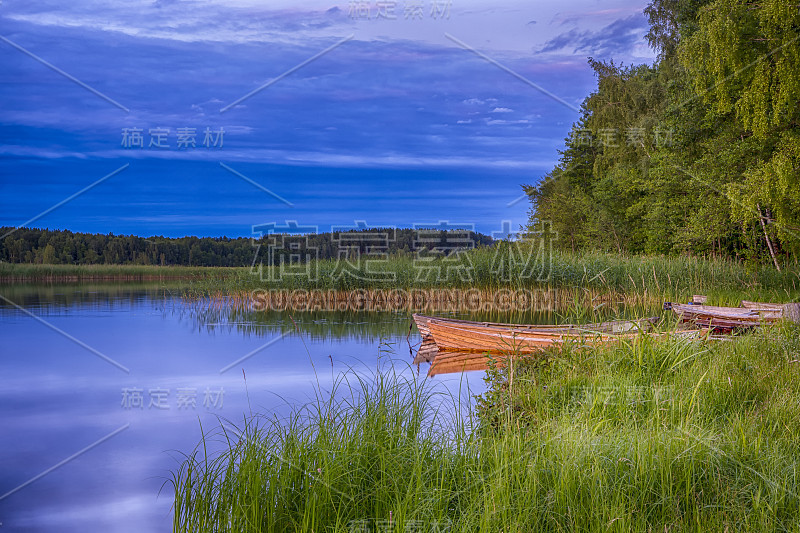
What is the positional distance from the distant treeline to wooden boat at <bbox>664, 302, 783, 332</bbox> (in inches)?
422

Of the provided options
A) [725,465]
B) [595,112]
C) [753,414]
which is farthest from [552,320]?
[595,112]

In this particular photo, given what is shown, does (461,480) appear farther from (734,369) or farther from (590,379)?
(734,369)

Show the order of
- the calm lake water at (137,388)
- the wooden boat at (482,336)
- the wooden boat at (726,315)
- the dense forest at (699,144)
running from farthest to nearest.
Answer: the dense forest at (699,144) < the wooden boat at (726,315) < the wooden boat at (482,336) < the calm lake water at (137,388)

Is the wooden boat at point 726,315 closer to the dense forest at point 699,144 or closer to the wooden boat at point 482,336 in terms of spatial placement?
the wooden boat at point 482,336

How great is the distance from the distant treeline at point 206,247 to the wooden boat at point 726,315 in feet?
35.2

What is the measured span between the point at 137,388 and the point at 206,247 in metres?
38.4

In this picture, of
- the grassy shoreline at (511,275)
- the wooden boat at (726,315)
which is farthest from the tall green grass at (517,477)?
the grassy shoreline at (511,275)

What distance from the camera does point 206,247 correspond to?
4797cm

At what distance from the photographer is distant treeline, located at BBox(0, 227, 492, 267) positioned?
81.2 ft

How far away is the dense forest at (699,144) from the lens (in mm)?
17906

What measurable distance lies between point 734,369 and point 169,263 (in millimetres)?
49441

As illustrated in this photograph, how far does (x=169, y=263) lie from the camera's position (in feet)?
167

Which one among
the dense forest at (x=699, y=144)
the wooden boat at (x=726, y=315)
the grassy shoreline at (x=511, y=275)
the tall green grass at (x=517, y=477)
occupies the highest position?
the dense forest at (x=699, y=144)

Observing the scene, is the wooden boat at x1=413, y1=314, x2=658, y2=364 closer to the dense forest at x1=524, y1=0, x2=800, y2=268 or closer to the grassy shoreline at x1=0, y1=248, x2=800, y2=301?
the grassy shoreline at x1=0, y1=248, x2=800, y2=301
